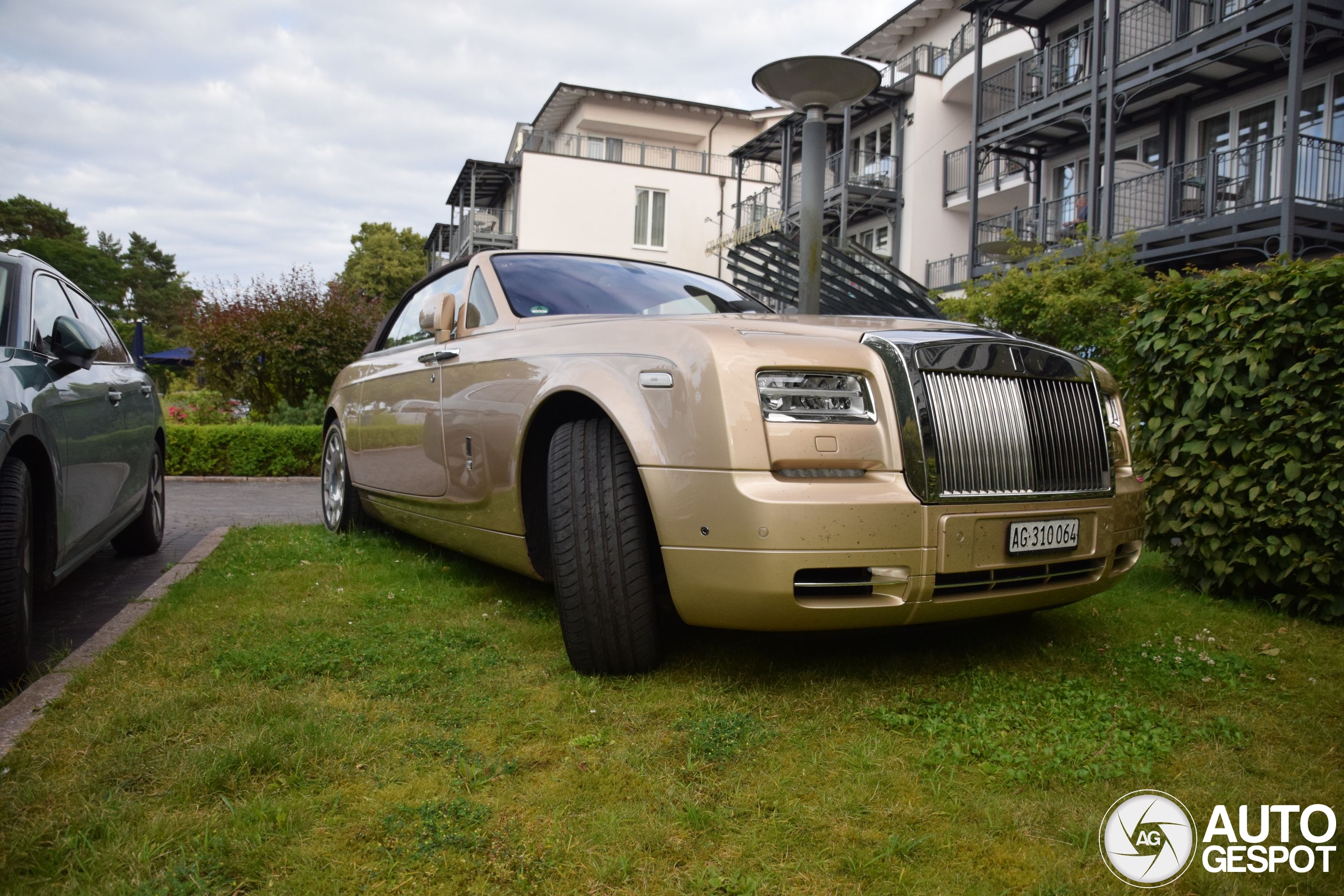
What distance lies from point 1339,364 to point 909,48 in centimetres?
2447

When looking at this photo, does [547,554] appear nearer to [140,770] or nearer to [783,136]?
[140,770]

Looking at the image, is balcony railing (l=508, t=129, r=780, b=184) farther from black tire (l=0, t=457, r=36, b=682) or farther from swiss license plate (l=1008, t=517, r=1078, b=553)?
swiss license plate (l=1008, t=517, r=1078, b=553)

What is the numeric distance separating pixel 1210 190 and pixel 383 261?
1692 inches

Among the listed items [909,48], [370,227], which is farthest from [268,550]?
[370,227]

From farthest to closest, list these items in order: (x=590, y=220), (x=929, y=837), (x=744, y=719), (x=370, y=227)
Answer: (x=370, y=227) → (x=590, y=220) → (x=744, y=719) → (x=929, y=837)

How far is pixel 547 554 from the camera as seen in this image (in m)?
3.55

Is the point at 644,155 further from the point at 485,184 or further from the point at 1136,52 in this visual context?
the point at 1136,52

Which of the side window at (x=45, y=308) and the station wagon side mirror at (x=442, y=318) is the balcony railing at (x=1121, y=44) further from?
the side window at (x=45, y=308)

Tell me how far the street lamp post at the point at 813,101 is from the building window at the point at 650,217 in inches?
910

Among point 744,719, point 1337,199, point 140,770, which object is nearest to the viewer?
point 140,770

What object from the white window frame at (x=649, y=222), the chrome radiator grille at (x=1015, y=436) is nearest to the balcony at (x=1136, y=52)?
the white window frame at (x=649, y=222)

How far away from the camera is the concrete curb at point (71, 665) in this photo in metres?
2.55

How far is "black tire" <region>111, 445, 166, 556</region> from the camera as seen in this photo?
17.9 feet

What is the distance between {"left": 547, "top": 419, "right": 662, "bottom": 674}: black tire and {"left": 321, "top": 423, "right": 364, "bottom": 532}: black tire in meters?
3.11
